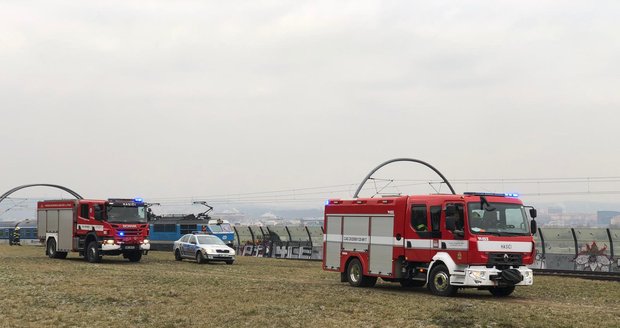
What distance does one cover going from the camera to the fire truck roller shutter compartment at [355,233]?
74.5 feet

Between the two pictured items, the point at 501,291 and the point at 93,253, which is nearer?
the point at 501,291

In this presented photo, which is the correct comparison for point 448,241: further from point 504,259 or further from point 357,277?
point 357,277

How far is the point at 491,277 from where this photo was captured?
19250 mm

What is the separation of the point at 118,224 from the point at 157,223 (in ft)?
74.0

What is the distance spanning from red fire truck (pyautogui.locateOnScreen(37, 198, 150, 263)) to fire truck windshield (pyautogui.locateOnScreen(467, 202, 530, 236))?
20556 millimetres

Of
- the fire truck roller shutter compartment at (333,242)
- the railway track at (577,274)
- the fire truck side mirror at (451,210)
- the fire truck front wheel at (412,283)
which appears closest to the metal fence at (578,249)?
the railway track at (577,274)

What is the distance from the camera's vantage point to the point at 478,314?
15.0 metres

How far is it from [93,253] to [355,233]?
16946 millimetres

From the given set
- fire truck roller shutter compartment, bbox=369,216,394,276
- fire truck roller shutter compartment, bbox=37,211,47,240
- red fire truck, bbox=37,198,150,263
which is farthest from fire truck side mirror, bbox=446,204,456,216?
fire truck roller shutter compartment, bbox=37,211,47,240

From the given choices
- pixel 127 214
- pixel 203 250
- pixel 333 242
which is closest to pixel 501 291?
pixel 333 242

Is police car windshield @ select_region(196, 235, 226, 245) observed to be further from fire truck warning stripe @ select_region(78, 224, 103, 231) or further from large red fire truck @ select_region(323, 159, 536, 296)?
large red fire truck @ select_region(323, 159, 536, 296)

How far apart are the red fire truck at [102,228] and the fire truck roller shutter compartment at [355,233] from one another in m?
15.3

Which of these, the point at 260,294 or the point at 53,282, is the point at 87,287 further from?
the point at 260,294

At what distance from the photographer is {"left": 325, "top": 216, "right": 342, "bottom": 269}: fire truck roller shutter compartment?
24.0m
